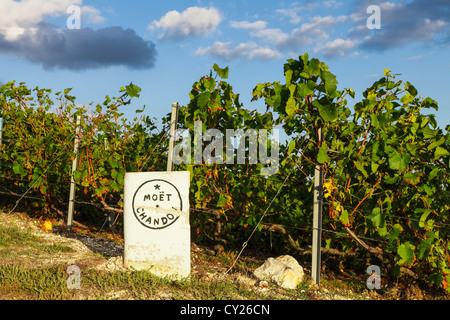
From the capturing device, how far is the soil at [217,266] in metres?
4.78

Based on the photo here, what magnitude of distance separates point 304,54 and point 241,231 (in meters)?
3.25

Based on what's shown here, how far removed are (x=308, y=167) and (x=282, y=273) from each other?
1.41 m

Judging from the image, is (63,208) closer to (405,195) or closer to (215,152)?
(215,152)

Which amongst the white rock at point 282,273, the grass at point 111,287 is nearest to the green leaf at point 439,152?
the white rock at point 282,273

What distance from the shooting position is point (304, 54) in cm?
453

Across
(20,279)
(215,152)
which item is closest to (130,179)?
(215,152)

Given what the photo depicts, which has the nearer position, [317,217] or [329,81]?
[329,81]

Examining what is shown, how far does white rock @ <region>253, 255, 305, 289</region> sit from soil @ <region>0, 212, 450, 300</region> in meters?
0.08

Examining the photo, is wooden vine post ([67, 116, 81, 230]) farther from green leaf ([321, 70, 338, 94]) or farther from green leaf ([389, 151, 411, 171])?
green leaf ([389, 151, 411, 171])

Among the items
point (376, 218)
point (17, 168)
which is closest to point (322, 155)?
point (376, 218)

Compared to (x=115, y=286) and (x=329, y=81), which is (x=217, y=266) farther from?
(x=329, y=81)

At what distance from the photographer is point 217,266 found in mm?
5750

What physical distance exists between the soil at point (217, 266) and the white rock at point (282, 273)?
0.27 feet

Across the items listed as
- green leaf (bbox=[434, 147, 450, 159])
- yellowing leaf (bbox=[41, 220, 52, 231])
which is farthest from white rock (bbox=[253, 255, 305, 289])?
yellowing leaf (bbox=[41, 220, 52, 231])
